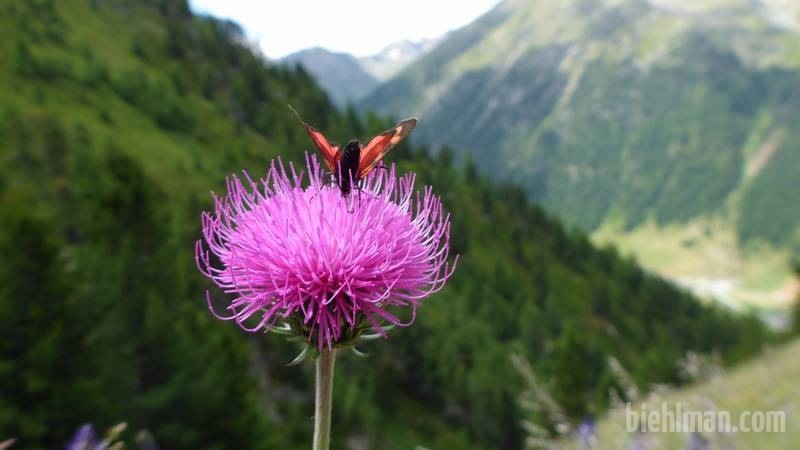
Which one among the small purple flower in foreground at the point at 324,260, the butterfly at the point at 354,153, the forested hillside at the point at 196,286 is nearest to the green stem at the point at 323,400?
the small purple flower in foreground at the point at 324,260

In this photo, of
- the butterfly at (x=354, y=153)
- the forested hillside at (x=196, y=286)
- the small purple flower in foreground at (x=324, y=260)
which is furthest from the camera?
the forested hillside at (x=196, y=286)

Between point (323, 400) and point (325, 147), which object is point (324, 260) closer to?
point (325, 147)

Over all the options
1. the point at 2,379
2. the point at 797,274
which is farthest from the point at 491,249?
the point at 2,379

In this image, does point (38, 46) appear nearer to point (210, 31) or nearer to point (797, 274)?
point (210, 31)

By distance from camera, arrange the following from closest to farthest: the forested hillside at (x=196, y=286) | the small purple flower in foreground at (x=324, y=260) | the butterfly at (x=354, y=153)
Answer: the small purple flower in foreground at (x=324, y=260) → the butterfly at (x=354, y=153) → the forested hillside at (x=196, y=286)

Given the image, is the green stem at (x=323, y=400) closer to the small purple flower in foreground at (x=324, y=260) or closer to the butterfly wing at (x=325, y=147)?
the small purple flower in foreground at (x=324, y=260)

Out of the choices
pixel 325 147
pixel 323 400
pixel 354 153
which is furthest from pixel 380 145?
pixel 323 400
